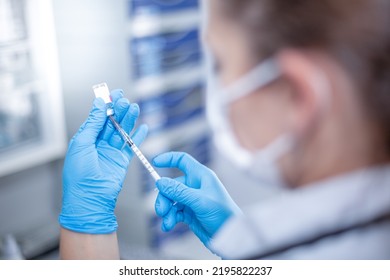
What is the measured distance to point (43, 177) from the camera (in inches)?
69.5

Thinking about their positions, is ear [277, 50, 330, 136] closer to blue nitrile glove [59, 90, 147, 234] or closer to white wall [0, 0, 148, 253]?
blue nitrile glove [59, 90, 147, 234]

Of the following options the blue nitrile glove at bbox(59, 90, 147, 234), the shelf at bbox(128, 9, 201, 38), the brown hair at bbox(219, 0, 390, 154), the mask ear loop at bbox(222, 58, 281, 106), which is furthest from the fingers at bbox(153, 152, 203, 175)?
the shelf at bbox(128, 9, 201, 38)

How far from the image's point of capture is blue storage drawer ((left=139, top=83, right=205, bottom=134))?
163 cm

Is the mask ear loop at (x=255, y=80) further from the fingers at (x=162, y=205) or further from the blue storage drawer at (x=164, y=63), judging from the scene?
the blue storage drawer at (x=164, y=63)

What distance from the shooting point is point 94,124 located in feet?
3.18

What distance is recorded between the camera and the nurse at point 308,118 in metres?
0.60

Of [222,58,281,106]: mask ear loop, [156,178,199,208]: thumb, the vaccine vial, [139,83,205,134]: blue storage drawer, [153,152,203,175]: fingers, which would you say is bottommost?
[156,178,199,208]: thumb

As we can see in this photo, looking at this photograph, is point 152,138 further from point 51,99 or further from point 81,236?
point 81,236

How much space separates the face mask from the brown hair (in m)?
0.05

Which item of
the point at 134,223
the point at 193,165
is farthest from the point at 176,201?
the point at 134,223

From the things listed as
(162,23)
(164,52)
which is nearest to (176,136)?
(164,52)

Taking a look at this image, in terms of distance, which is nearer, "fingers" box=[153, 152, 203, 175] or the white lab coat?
the white lab coat

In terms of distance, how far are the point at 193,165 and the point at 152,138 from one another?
1.96 ft

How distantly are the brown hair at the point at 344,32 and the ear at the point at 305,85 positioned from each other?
0.02 m
